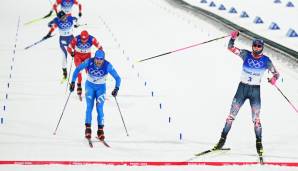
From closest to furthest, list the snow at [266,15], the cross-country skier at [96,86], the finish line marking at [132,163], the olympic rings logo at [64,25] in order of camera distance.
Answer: the finish line marking at [132,163], the cross-country skier at [96,86], the olympic rings logo at [64,25], the snow at [266,15]

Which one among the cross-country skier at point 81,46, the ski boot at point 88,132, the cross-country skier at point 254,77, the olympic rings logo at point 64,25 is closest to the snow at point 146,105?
the ski boot at point 88,132

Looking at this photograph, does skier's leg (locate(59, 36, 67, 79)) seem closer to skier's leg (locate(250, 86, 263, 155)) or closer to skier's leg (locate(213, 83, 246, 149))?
skier's leg (locate(213, 83, 246, 149))

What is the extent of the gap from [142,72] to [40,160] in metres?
7.65

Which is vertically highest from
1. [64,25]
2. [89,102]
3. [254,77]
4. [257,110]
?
[64,25]

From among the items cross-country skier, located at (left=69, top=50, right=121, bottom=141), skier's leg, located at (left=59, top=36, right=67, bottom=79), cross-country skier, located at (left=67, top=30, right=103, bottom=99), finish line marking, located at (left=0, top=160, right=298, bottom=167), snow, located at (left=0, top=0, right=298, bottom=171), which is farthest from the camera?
skier's leg, located at (left=59, top=36, right=67, bottom=79)

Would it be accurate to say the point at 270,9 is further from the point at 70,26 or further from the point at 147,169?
the point at 147,169

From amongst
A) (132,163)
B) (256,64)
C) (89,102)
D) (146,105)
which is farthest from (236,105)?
(146,105)

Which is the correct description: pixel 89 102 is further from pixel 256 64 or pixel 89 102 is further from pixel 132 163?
pixel 256 64

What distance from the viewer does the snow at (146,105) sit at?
31.2 feet

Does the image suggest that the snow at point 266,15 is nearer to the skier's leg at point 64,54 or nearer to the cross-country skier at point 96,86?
the skier's leg at point 64,54

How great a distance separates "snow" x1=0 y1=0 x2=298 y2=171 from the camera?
9500 millimetres

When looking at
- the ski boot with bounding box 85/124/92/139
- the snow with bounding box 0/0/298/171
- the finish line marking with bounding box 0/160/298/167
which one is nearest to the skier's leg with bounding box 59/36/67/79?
the snow with bounding box 0/0/298/171

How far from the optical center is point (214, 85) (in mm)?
14672

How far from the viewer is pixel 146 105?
12.8m
